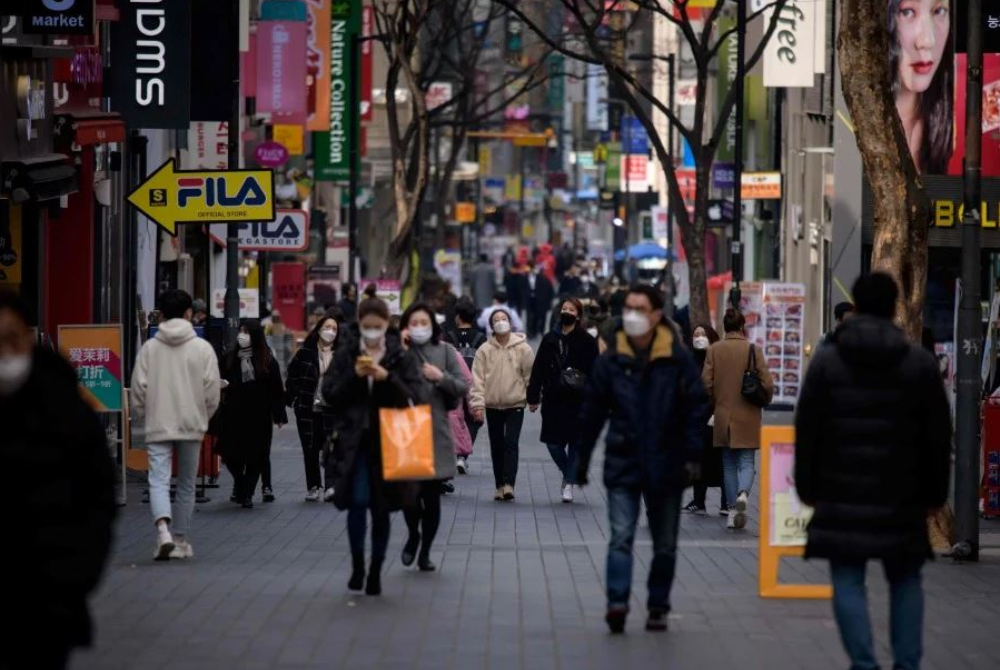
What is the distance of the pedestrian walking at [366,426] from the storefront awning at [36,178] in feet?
26.9

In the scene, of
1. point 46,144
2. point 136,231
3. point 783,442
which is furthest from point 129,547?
point 136,231

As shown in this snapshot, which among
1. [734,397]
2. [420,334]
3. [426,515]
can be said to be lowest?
[426,515]

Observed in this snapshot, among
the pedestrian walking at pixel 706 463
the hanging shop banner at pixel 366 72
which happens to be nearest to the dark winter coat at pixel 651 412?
the pedestrian walking at pixel 706 463

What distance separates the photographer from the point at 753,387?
17.5m

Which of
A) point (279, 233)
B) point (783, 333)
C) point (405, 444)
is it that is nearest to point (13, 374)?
point (405, 444)

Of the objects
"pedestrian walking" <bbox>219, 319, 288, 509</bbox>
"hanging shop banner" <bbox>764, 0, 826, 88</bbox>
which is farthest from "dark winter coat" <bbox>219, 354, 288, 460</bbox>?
"hanging shop banner" <bbox>764, 0, 826, 88</bbox>

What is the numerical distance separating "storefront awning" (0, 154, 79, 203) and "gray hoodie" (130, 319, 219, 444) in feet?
19.5

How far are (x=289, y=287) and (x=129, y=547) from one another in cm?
2741

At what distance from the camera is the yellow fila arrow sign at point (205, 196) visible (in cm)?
→ 2052

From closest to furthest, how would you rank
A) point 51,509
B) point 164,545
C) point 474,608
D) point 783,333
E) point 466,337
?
point 51,509
point 474,608
point 164,545
point 466,337
point 783,333

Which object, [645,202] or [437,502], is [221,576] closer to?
[437,502]

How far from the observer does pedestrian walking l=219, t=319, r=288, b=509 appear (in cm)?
1906

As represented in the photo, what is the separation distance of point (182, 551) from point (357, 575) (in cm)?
247

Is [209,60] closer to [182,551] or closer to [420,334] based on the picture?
[182,551]
